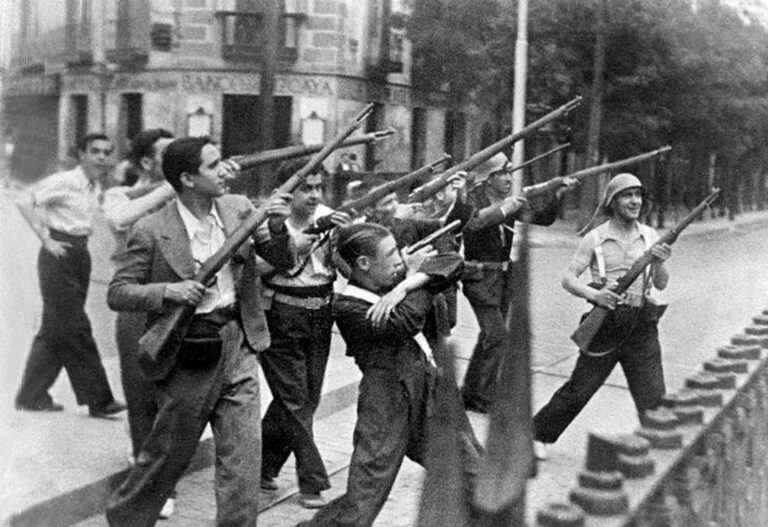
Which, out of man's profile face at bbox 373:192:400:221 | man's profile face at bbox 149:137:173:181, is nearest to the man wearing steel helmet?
man's profile face at bbox 373:192:400:221

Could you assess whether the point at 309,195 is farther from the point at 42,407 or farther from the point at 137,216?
the point at 42,407

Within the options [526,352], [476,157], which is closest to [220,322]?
[476,157]

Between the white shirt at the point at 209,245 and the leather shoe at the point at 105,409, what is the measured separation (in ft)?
3.53

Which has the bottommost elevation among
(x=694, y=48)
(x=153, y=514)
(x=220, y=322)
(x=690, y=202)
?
(x=153, y=514)

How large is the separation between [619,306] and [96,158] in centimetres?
194

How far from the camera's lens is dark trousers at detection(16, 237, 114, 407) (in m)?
2.59

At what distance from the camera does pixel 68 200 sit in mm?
2711

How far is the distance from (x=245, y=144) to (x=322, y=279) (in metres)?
0.64

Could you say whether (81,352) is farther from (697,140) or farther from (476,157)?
(697,140)

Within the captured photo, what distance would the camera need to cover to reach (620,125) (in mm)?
3270

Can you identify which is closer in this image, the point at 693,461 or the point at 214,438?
the point at 693,461

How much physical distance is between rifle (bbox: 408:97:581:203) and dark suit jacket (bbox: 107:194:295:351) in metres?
0.85

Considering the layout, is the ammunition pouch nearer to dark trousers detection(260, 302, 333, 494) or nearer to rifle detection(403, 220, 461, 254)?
dark trousers detection(260, 302, 333, 494)

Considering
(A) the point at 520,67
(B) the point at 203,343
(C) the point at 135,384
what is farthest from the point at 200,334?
(A) the point at 520,67
